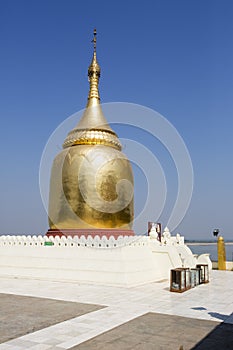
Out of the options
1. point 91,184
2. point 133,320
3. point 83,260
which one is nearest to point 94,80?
point 91,184

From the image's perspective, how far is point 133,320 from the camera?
841cm

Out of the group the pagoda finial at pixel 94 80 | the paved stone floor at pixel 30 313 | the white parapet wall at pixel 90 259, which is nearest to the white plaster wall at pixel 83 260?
the white parapet wall at pixel 90 259

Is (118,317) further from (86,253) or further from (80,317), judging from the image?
(86,253)

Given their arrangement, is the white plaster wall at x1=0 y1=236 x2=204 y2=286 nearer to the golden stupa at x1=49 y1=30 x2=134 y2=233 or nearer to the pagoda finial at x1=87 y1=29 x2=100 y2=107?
the golden stupa at x1=49 y1=30 x2=134 y2=233

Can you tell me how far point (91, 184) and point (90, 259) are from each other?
6.25 meters

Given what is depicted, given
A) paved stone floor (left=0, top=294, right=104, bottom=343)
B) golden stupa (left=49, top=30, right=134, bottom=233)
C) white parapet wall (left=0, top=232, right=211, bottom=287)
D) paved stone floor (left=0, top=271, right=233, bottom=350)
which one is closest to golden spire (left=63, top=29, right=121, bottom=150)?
golden stupa (left=49, top=30, right=134, bottom=233)

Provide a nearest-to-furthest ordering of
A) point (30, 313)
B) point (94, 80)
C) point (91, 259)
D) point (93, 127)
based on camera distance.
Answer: point (30, 313), point (91, 259), point (93, 127), point (94, 80)

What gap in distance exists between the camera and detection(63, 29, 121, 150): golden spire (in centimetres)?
2317

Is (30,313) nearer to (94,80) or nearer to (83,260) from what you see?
(83,260)

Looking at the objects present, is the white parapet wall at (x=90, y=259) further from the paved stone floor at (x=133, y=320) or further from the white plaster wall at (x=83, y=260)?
the paved stone floor at (x=133, y=320)

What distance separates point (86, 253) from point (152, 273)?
3.11 meters

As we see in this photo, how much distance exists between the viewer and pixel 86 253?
15914 mm

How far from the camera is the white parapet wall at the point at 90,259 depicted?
14938 mm

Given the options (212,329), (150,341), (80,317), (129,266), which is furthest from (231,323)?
(129,266)
